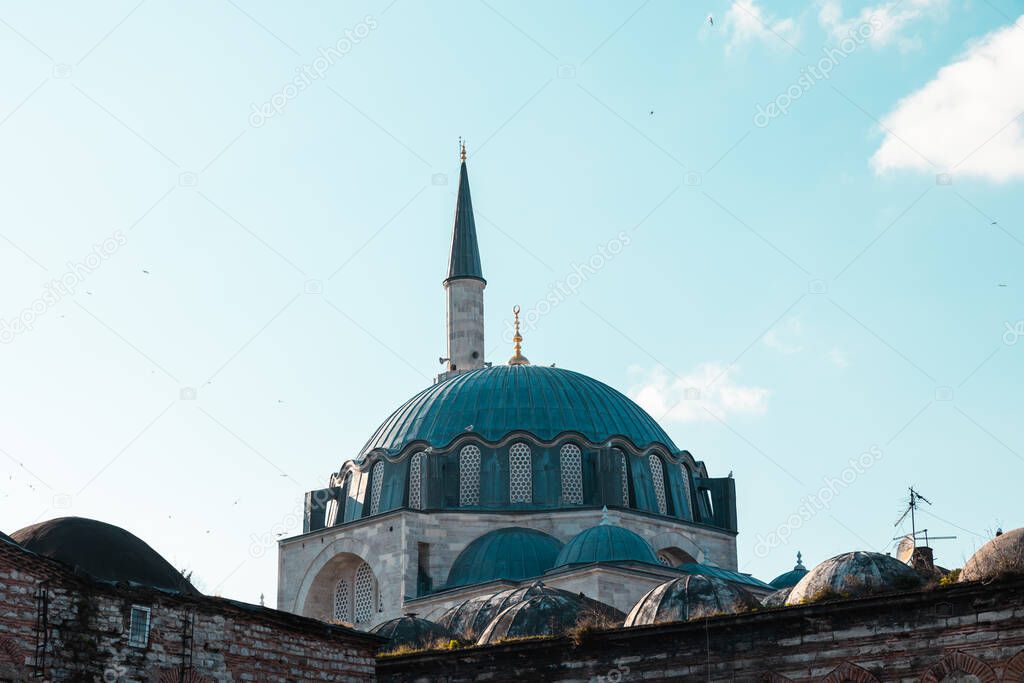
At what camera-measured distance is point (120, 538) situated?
19141mm

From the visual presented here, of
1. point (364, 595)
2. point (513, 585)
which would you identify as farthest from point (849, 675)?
point (364, 595)

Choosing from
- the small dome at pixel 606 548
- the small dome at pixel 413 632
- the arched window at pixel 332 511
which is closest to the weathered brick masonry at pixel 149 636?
the small dome at pixel 413 632

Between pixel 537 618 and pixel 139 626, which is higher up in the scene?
pixel 537 618

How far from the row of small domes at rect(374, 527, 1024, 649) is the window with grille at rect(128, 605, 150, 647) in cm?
426

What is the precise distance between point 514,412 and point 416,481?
9.44 feet

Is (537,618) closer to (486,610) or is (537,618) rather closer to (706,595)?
(706,595)

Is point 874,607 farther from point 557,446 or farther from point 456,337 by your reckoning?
point 456,337

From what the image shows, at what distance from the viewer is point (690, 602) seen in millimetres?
21578

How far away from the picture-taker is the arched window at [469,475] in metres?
39.2

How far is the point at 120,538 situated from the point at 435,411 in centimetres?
2187

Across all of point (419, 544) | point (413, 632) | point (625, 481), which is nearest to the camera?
point (413, 632)

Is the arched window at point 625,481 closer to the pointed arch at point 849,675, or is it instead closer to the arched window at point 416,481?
the arched window at point 416,481

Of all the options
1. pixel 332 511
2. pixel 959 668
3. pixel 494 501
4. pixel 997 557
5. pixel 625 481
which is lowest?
pixel 959 668

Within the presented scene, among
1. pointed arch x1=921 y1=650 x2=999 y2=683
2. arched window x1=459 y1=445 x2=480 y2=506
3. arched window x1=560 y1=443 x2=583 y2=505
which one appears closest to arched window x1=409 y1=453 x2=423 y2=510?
arched window x1=459 y1=445 x2=480 y2=506
